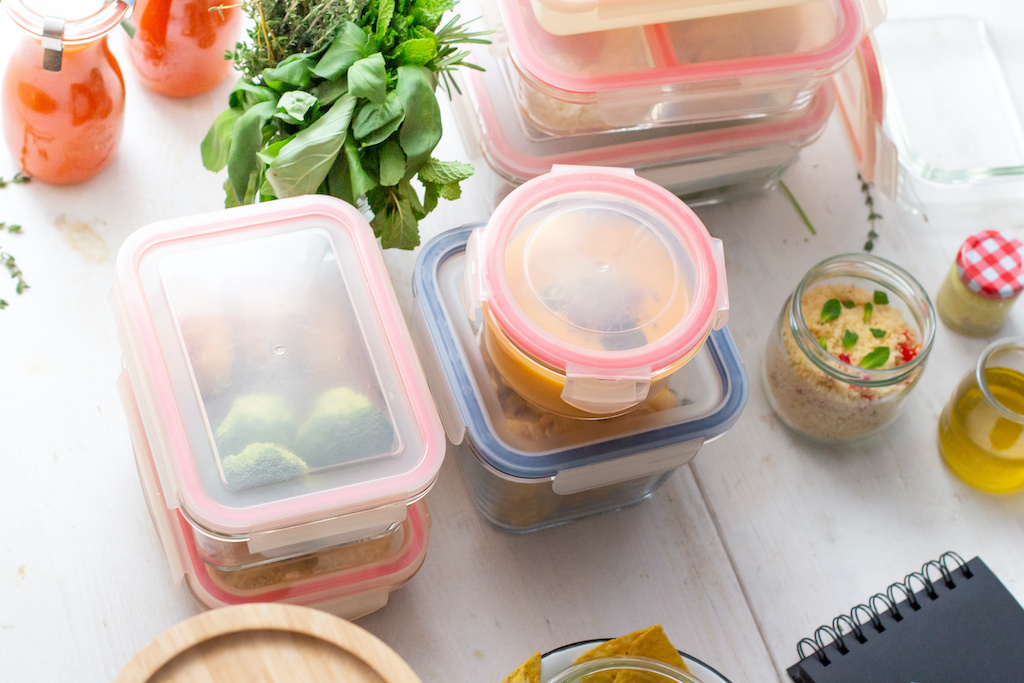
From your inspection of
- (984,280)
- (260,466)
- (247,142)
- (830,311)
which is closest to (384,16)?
(247,142)

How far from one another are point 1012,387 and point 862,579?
0.73 ft

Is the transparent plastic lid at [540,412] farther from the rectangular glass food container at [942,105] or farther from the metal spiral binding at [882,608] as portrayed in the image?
the rectangular glass food container at [942,105]

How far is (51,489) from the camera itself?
2.61ft

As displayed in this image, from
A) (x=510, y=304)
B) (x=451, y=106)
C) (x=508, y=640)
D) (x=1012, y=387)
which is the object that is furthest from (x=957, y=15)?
(x=508, y=640)

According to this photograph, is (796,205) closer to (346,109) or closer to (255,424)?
(346,109)

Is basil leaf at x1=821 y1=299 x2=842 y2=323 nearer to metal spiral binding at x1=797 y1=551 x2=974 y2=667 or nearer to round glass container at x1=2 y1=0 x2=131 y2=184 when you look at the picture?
metal spiral binding at x1=797 y1=551 x2=974 y2=667

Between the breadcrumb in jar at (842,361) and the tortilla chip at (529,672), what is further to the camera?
the breadcrumb in jar at (842,361)

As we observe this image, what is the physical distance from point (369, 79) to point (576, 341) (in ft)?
0.82

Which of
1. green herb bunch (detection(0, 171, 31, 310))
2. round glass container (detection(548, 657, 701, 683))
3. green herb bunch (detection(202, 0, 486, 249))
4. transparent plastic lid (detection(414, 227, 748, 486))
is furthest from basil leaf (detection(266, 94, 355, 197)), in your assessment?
round glass container (detection(548, 657, 701, 683))

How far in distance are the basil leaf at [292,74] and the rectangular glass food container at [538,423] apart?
16 centimetres

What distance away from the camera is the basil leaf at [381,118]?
2.36ft

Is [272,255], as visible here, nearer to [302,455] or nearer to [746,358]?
[302,455]

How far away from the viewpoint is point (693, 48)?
2.70 feet

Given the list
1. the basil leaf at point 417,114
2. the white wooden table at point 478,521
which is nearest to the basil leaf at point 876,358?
the white wooden table at point 478,521
